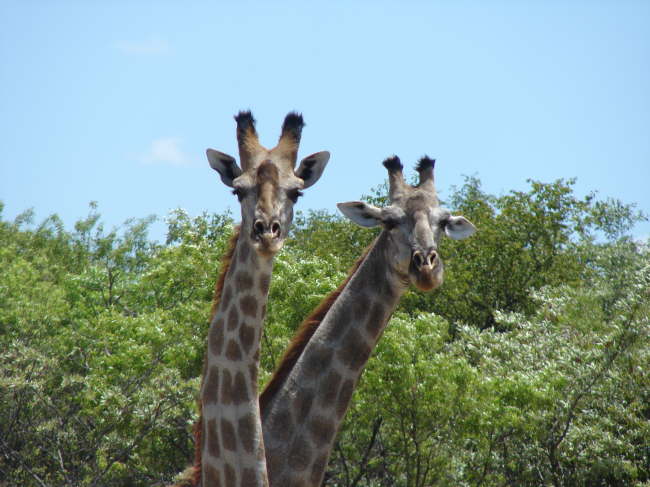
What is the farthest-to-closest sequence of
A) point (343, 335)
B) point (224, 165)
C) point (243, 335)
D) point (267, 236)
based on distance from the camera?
point (343, 335)
point (224, 165)
point (243, 335)
point (267, 236)

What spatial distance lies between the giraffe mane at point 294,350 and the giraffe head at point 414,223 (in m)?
0.37

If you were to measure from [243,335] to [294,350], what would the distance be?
1.21 m

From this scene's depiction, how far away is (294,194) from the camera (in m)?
5.44

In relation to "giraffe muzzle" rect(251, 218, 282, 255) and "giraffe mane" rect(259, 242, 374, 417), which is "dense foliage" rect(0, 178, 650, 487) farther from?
"giraffe muzzle" rect(251, 218, 282, 255)

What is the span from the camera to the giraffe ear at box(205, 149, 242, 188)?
5.75m

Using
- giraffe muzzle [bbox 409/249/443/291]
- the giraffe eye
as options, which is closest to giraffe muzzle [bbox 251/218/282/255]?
the giraffe eye

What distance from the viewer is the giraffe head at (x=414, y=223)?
6320 millimetres

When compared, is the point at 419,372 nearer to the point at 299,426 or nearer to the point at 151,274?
the point at 299,426

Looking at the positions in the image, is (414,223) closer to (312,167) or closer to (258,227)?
(312,167)

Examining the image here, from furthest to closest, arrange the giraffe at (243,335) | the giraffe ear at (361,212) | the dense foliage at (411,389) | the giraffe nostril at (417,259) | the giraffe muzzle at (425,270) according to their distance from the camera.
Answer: the dense foliage at (411,389)
the giraffe ear at (361,212)
the giraffe nostril at (417,259)
the giraffe muzzle at (425,270)
the giraffe at (243,335)

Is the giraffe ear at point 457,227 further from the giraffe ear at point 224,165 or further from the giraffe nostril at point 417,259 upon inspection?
the giraffe ear at point 224,165

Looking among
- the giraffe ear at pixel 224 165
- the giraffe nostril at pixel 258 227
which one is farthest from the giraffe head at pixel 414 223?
the giraffe nostril at pixel 258 227

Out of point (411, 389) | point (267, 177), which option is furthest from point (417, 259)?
point (411, 389)

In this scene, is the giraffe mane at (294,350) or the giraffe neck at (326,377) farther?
the giraffe mane at (294,350)
